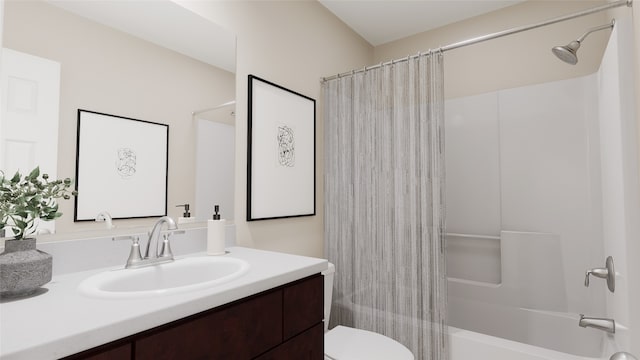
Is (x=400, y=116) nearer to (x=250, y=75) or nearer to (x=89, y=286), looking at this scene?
(x=250, y=75)

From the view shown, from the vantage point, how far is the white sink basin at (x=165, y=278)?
831 millimetres

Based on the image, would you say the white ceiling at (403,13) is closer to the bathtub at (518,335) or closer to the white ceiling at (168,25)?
the white ceiling at (168,25)

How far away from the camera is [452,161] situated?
2541 millimetres

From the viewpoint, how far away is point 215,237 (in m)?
1.36

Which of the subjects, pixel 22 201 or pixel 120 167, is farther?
pixel 120 167

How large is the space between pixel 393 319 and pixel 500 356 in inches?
21.1

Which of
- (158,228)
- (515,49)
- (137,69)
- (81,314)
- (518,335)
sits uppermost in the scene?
(515,49)

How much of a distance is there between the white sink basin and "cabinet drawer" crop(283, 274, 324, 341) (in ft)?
0.60

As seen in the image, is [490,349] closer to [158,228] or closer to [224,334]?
[224,334]

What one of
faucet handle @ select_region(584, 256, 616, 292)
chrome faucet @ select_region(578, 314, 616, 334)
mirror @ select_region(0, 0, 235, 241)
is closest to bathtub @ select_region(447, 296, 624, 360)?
chrome faucet @ select_region(578, 314, 616, 334)

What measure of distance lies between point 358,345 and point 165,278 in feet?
3.28

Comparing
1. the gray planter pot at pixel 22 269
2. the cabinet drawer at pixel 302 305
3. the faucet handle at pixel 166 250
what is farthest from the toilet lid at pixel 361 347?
the gray planter pot at pixel 22 269

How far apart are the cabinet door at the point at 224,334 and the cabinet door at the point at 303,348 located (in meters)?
0.03

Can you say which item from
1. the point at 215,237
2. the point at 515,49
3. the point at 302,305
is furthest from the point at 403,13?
the point at 302,305
